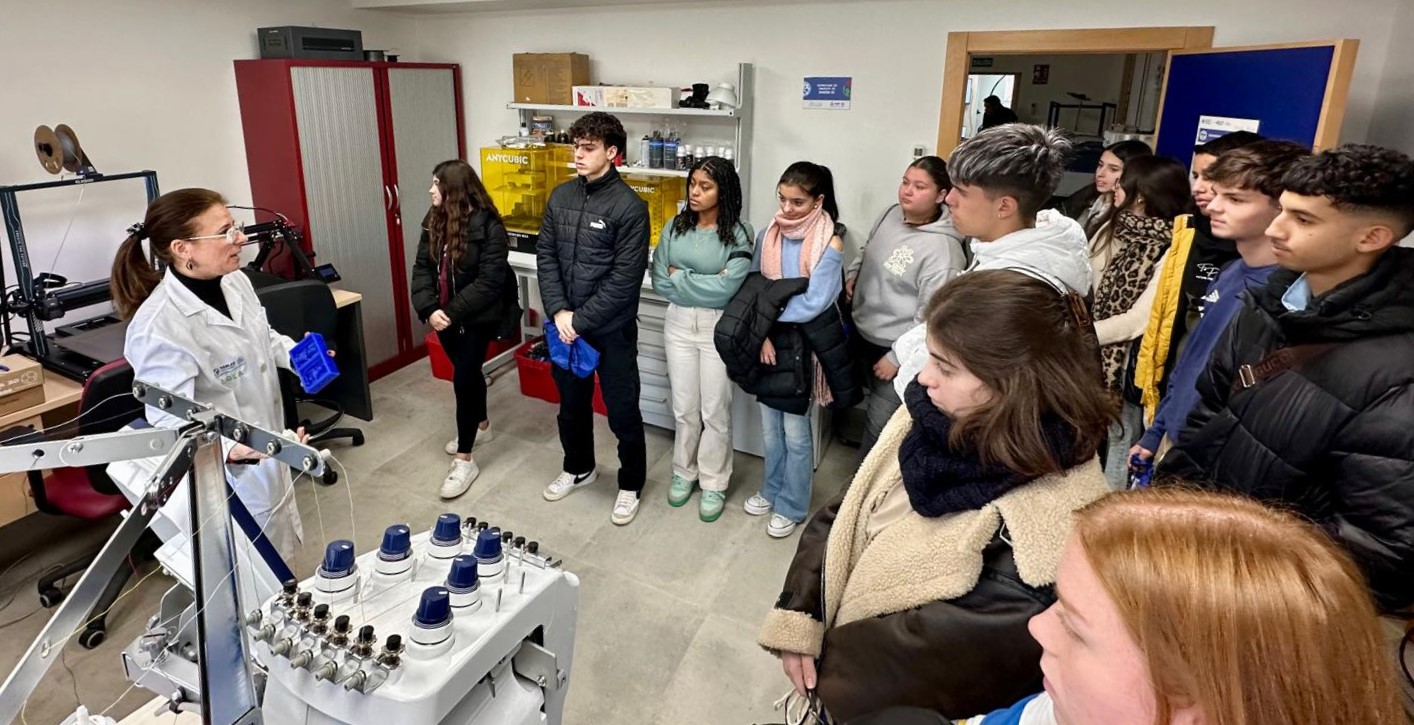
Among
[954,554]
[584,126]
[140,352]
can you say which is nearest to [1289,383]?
[954,554]

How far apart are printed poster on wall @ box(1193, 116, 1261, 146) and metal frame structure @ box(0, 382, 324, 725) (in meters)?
2.92

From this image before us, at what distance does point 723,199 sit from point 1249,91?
1.80 metres

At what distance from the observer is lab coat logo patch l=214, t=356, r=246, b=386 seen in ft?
6.21

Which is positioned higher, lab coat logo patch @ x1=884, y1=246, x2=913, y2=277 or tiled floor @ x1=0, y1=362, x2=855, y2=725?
lab coat logo patch @ x1=884, y1=246, x2=913, y2=277

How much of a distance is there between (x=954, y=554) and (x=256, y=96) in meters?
4.07

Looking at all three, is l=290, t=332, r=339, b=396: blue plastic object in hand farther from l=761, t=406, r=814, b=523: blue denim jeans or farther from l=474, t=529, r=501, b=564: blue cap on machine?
l=761, t=406, r=814, b=523: blue denim jeans

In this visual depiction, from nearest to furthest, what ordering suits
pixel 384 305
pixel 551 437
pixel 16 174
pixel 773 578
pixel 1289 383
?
pixel 1289 383
pixel 773 578
pixel 16 174
pixel 551 437
pixel 384 305

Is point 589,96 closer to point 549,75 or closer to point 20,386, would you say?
point 549,75

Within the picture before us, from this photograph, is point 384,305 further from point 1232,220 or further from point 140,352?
point 1232,220

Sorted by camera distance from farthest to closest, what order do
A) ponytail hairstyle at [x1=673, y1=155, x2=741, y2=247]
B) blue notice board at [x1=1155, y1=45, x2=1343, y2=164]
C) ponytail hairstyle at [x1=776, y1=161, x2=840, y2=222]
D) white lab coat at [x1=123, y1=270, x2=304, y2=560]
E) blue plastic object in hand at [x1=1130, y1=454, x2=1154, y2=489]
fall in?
ponytail hairstyle at [x1=673, y1=155, x2=741, y2=247] → ponytail hairstyle at [x1=776, y1=161, x2=840, y2=222] → blue notice board at [x1=1155, y1=45, x2=1343, y2=164] → blue plastic object in hand at [x1=1130, y1=454, x2=1154, y2=489] → white lab coat at [x1=123, y1=270, x2=304, y2=560]

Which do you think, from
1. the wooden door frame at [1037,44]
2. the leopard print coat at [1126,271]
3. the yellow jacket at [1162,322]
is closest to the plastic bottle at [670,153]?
the wooden door frame at [1037,44]

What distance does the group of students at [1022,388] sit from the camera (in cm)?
59

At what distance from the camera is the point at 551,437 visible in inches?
146

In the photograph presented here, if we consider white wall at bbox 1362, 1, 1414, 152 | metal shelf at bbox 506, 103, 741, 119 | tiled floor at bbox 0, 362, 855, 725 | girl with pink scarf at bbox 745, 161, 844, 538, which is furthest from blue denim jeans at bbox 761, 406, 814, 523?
white wall at bbox 1362, 1, 1414, 152
